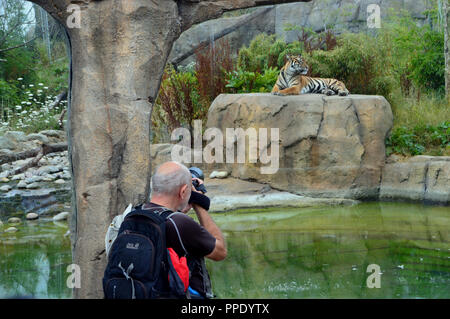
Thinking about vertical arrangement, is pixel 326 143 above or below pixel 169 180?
below

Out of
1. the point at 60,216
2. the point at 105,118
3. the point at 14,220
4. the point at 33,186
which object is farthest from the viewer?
the point at 33,186

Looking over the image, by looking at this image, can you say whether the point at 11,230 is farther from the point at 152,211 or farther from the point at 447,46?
the point at 447,46

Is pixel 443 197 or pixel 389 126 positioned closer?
pixel 443 197

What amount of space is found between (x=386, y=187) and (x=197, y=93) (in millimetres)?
4968

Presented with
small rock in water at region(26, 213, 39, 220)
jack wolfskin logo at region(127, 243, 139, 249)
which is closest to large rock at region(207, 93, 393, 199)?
small rock in water at region(26, 213, 39, 220)

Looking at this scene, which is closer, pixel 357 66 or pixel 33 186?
pixel 33 186

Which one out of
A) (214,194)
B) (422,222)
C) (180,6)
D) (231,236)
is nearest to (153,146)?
(214,194)

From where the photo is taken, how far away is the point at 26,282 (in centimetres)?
530

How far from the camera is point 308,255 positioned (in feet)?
19.8

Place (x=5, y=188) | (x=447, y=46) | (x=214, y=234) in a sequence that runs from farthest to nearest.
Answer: (x=447, y=46) → (x=5, y=188) → (x=214, y=234)

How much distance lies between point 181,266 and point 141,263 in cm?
23

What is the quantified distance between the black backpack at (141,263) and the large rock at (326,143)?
22.4ft

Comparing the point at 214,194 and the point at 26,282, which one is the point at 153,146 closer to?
the point at 214,194

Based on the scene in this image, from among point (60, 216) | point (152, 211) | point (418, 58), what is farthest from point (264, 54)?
point (152, 211)
